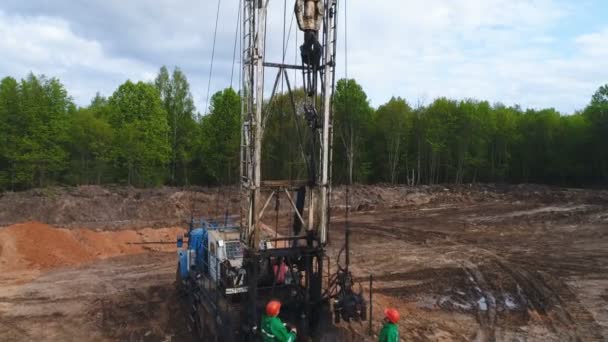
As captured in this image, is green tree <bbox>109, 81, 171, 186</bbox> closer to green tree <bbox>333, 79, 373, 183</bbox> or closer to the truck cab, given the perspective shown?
green tree <bbox>333, 79, 373, 183</bbox>

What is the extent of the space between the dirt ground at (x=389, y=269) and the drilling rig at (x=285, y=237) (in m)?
2.77

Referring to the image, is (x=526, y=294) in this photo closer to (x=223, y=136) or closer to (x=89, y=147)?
(x=223, y=136)

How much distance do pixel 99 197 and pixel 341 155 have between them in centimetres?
2437

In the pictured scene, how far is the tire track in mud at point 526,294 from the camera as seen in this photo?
13.1m

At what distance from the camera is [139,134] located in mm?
41031

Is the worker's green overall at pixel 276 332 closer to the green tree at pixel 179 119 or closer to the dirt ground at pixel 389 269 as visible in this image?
the dirt ground at pixel 389 269

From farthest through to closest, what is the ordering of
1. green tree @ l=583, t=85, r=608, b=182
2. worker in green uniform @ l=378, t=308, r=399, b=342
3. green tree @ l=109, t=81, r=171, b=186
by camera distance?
1. green tree @ l=583, t=85, r=608, b=182
2. green tree @ l=109, t=81, r=171, b=186
3. worker in green uniform @ l=378, t=308, r=399, b=342

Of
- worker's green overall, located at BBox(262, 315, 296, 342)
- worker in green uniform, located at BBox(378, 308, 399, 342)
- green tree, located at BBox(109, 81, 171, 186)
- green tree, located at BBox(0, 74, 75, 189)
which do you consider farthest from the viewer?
green tree, located at BBox(109, 81, 171, 186)

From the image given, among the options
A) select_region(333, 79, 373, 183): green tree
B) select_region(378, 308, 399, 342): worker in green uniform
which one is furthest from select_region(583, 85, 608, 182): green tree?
select_region(378, 308, 399, 342): worker in green uniform

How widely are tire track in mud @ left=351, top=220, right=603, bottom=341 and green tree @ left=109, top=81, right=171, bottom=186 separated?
2864 cm

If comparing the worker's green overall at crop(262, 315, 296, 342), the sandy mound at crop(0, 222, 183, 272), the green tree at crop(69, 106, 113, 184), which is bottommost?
the sandy mound at crop(0, 222, 183, 272)

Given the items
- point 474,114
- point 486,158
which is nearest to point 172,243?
point 474,114

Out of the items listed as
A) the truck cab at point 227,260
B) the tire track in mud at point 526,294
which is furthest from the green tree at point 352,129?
the truck cab at point 227,260

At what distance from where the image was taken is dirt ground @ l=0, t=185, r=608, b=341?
43.9 feet
